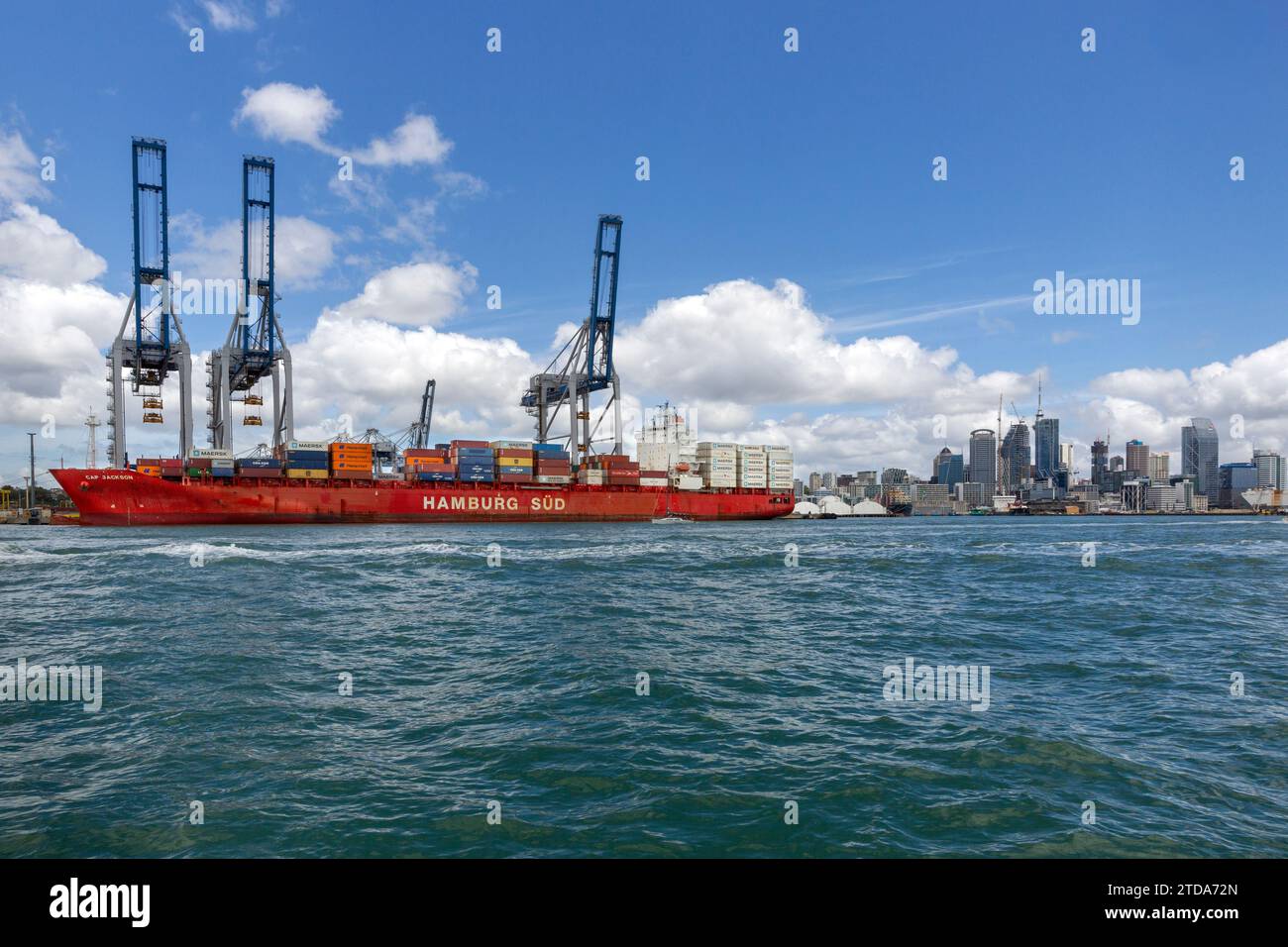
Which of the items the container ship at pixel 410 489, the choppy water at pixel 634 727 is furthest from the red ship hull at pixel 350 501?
the choppy water at pixel 634 727

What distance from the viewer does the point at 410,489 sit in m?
70.2

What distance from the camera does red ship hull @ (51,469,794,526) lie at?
195 feet

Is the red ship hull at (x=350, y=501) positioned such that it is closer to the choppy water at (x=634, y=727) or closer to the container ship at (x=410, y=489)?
the container ship at (x=410, y=489)

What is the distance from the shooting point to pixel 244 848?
7.00 metres

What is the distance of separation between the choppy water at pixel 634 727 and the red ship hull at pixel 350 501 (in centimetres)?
4179

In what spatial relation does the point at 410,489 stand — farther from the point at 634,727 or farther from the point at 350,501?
the point at 634,727

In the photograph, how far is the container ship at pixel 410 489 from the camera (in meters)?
59.9

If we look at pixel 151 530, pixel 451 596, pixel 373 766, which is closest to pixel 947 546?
pixel 451 596

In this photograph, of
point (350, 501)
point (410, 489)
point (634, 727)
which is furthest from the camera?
point (410, 489)

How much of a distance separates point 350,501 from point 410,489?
238 inches

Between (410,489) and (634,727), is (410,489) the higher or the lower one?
the higher one

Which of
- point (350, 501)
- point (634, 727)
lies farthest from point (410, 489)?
point (634, 727)

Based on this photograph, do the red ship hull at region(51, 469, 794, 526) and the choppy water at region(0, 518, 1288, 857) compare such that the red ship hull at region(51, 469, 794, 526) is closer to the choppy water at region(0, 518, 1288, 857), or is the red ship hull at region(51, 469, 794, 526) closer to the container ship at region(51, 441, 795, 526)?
the container ship at region(51, 441, 795, 526)
